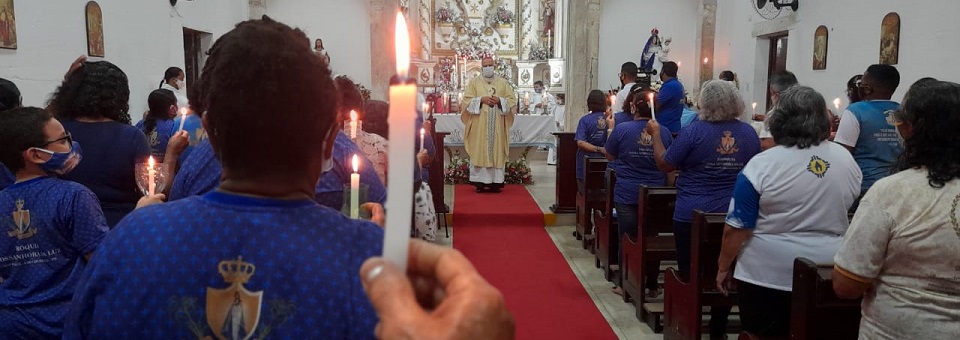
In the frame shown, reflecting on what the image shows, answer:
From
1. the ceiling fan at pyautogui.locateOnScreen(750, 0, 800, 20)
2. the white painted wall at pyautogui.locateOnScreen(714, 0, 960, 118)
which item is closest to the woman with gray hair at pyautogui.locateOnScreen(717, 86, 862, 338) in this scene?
the white painted wall at pyautogui.locateOnScreen(714, 0, 960, 118)

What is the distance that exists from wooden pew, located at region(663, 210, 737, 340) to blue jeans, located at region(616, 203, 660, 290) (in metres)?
0.97

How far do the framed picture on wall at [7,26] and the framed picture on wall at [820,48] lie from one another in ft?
28.7

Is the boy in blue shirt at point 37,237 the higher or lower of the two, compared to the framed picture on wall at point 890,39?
lower

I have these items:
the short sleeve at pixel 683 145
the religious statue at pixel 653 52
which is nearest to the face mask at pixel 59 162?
the short sleeve at pixel 683 145

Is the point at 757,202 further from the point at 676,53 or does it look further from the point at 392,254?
the point at 676,53

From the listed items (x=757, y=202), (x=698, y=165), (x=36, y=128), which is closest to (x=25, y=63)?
(x=36, y=128)

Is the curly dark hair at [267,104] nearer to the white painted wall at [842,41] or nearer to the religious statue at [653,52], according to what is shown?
the white painted wall at [842,41]

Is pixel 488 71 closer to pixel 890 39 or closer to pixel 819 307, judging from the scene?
pixel 890 39

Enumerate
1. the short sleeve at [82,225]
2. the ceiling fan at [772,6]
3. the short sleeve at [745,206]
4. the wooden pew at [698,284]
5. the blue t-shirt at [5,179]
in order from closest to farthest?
the short sleeve at [82,225] < the blue t-shirt at [5,179] < the short sleeve at [745,206] < the wooden pew at [698,284] < the ceiling fan at [772,6]

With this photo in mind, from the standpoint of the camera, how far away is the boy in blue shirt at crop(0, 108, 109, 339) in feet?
7.12

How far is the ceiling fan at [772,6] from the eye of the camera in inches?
382

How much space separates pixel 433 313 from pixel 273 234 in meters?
0.41

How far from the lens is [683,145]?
3887 millimetres

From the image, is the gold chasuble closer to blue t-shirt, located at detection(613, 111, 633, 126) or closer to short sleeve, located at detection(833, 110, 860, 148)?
blue t-shirt, located at detection(613, 111, 633, 126)
